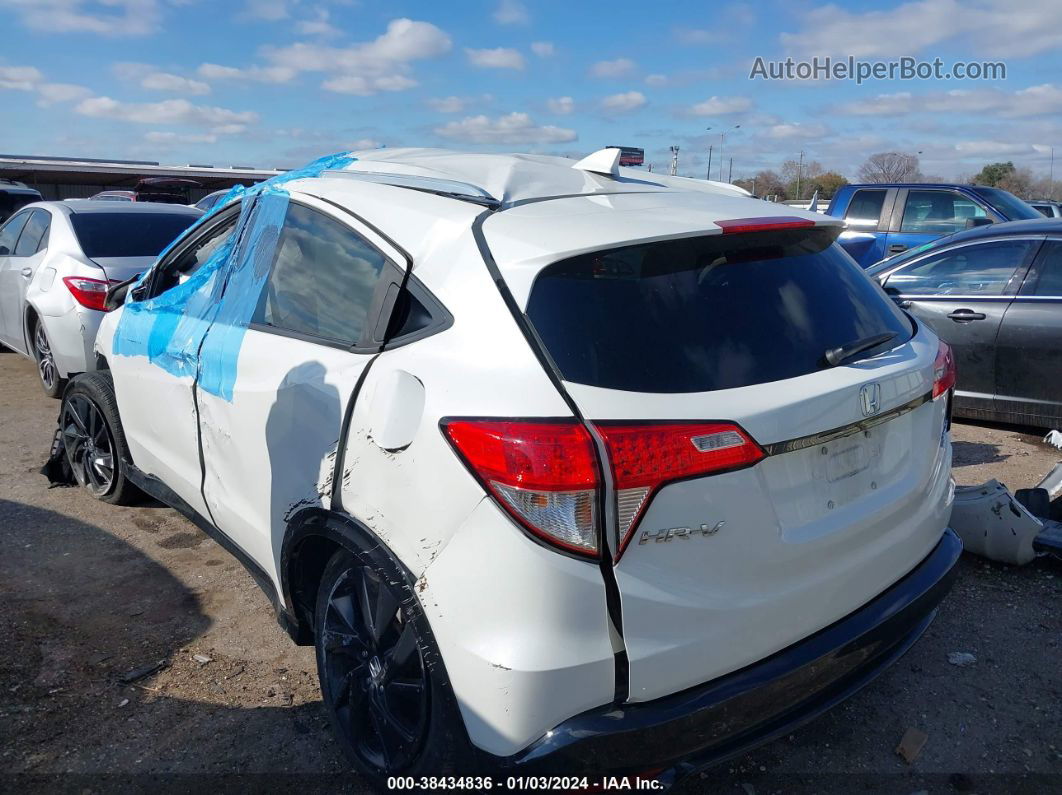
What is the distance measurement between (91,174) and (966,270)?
160 ft

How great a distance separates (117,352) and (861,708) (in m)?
3.63

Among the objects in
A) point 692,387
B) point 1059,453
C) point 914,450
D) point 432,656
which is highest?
point 692,387

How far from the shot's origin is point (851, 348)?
243 cm

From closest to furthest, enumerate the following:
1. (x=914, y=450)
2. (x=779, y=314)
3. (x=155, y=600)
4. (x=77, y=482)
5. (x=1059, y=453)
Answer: (x=779, y=314) → (x=914, y=450) → (x=155, y=600) → (x=77, y=482) → (x=1059, y=453)

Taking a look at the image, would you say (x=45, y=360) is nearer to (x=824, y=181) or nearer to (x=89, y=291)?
(x=89, y=291)

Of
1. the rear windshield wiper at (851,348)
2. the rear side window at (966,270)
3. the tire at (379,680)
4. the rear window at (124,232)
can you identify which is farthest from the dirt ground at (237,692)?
the rear window at (124,232)

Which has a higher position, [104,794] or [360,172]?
[360,172]

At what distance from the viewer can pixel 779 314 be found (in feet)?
7.87

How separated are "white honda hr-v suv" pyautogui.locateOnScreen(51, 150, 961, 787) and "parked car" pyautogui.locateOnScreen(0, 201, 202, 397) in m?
4.15

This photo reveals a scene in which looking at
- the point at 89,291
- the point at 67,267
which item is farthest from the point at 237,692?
the point at 67,267

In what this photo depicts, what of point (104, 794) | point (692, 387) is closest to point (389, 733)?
point (104, 794)

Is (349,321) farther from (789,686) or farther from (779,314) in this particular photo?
(789,686)

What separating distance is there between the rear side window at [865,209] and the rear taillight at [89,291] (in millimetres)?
8419

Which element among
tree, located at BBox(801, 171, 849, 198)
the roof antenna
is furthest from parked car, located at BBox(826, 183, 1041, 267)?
tree, located at BBox(801, 171, 849, 198)
